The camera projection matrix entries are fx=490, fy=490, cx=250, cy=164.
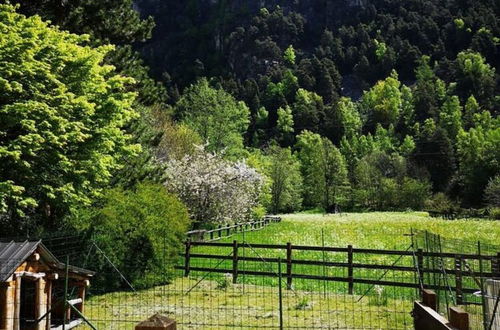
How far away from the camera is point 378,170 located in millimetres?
90938

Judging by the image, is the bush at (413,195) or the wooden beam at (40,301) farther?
the bush at (413,195)

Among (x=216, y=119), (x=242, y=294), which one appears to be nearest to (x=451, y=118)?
(x=216, y=119)

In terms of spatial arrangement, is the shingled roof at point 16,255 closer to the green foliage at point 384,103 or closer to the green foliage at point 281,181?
the green foliage at point 281,181

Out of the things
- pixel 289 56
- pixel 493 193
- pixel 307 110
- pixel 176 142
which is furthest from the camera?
pixel 289 56

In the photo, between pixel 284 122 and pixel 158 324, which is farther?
pixel 284 122

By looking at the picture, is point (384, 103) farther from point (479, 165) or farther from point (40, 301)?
point (40, 301)

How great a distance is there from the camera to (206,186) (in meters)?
31.9

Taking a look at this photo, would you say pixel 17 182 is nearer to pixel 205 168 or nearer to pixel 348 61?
pixel 205 168

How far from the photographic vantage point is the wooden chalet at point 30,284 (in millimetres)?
9039

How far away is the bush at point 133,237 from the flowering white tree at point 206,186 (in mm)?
13811

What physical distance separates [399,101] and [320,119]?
2509 centimetres

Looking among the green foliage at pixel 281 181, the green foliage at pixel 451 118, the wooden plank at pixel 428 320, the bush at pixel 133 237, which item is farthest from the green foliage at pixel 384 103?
the wooden plank at pixel 428 320

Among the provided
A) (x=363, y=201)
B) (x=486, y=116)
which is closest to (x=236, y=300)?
(x=363, y=201)

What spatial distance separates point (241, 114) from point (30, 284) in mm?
39165
